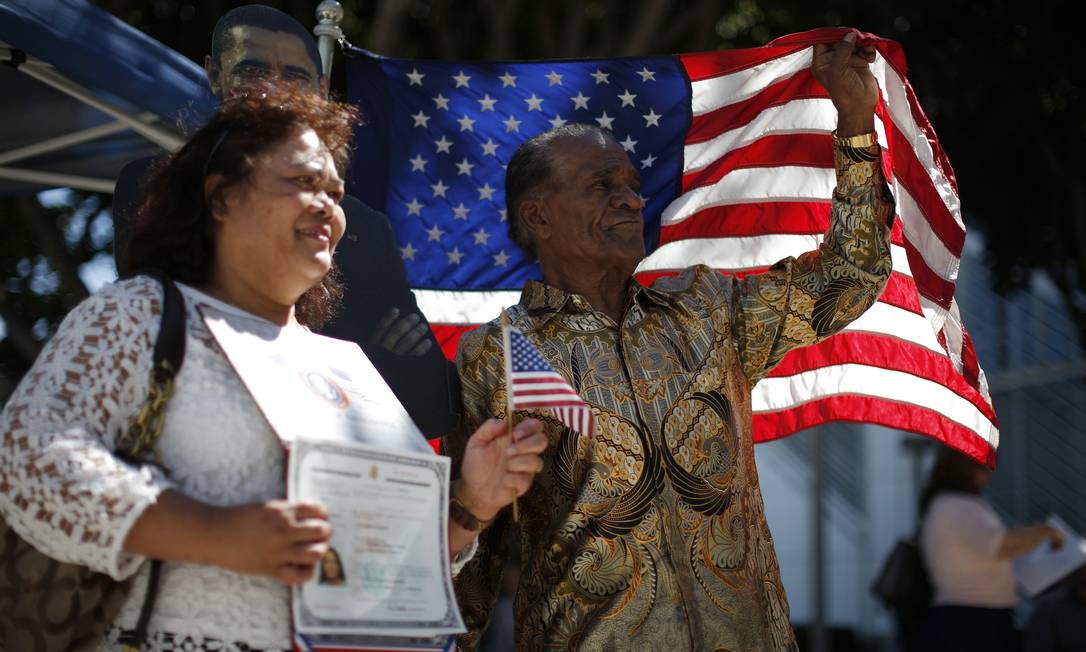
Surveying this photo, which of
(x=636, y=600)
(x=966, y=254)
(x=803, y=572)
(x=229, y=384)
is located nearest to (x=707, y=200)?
(x=636, y=600)

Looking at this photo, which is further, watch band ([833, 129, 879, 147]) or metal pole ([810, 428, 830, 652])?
metal pole ([810, 428, 830, 652])

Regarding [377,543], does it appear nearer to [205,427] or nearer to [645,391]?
[205,427]

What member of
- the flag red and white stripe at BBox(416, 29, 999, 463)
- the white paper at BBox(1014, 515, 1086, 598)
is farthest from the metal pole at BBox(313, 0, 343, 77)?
the white paper at BBox(1014, 515, 1086, 598)

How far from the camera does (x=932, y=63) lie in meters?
9.28

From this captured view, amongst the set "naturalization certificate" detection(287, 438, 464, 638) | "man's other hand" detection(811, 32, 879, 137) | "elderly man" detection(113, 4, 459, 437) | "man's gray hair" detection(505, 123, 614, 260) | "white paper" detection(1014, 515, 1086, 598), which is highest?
"man's other hand" detection(811, 32, 879, 137)

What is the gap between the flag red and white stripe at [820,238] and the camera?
423 centimetres

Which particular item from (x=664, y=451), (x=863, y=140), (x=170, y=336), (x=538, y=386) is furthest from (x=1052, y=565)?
(x=170, y=336)

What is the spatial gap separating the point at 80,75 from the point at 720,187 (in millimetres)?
2188

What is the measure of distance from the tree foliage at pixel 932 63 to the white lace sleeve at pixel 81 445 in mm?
6388

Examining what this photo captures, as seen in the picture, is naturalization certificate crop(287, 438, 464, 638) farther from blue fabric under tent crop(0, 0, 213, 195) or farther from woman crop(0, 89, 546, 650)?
blue fabric under tent crop(0, 0, 213, 195)

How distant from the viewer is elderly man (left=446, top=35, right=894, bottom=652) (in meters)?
3.20

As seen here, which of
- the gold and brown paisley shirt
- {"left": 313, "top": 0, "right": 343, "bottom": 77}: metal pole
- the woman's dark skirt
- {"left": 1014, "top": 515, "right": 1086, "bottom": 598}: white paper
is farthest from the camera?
{"left": 1014, "top": 515, "right": 1086, "bottom": 598}: white paper

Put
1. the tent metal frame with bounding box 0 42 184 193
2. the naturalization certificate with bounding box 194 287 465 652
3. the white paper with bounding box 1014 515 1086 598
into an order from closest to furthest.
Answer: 1. the naturalization certificate with bounding box 194 287 465 652
2. the tent metal frame with bounding box 0 42 184 193
3. the white paper with bounding box 1014 515 1086 598

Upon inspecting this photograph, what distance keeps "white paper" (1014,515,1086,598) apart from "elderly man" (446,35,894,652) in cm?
408
